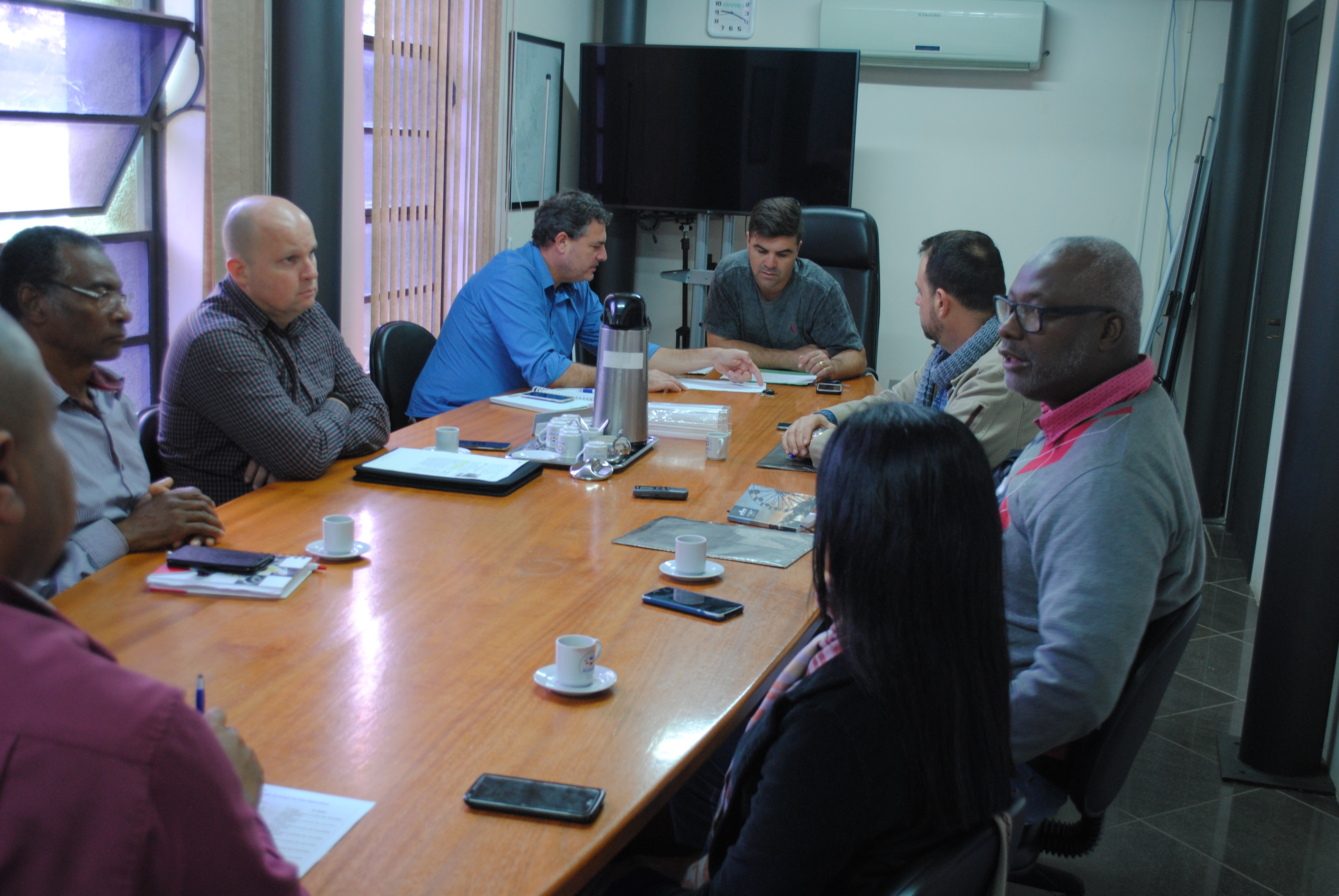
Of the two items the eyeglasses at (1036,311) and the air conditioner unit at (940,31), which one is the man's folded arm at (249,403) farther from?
the air conditioner unit at (940,31)

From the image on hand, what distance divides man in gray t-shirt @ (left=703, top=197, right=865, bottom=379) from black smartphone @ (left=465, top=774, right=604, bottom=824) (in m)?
3.05

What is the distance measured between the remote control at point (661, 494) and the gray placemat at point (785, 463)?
1.25 ft

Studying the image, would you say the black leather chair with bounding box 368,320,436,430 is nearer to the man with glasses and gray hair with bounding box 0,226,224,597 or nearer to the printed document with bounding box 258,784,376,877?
the man with glasses and gray hair with bounding box 0,226,224,597

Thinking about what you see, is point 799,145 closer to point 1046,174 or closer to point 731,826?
point 1046,174

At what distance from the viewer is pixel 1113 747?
1.63 m

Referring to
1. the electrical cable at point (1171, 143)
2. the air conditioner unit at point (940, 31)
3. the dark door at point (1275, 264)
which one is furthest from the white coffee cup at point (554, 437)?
the electrical cable at point (1171, 143)

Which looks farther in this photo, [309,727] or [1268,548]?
[1268,548]

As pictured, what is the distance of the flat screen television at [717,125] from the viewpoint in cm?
532

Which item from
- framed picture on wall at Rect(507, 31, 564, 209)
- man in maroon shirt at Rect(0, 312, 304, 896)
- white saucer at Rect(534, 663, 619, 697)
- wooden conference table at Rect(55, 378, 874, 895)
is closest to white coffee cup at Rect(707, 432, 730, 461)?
wooden conference table at Rect(55, 378, 874, 895)

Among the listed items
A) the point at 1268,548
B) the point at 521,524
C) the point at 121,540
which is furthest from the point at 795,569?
the point at 1268,548

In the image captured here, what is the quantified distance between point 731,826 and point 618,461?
1520 millimetres

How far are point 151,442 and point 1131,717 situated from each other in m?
2.10

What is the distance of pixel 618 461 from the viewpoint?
265 centimetres


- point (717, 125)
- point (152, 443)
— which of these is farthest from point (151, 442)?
point (717, 125)
